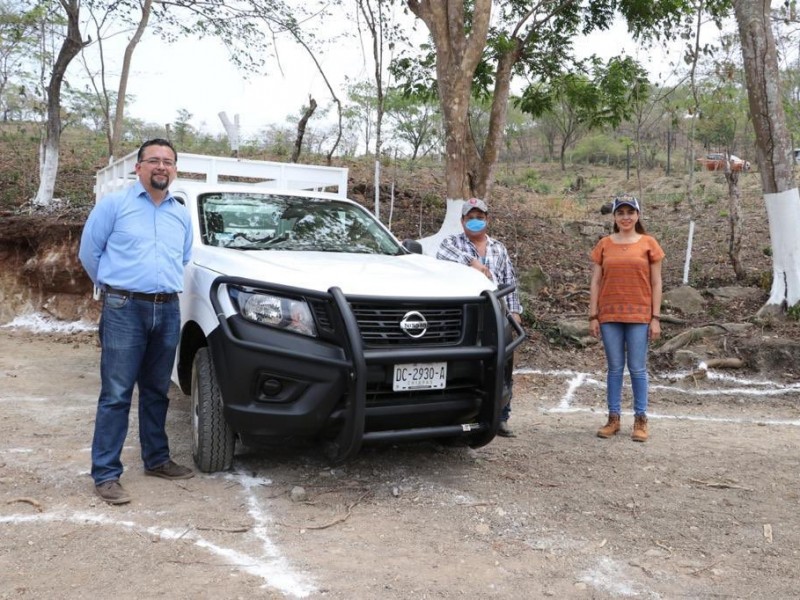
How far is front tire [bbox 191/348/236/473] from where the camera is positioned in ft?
12.5

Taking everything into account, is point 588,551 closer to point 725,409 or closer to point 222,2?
point 725,409

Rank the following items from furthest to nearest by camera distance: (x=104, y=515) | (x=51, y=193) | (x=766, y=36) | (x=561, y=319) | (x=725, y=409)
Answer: (x=51, y=193), (x=561, y=319), (x=766, y=36), (x=725, y=409), (x=104, y=515)

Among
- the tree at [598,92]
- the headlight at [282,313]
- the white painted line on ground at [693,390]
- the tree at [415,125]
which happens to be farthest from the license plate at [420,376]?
the tree at [415,125]

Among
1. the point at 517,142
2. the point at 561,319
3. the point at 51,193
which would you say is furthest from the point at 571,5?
the point at 517,142

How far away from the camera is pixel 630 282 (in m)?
4.80

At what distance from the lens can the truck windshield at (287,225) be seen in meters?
4.53

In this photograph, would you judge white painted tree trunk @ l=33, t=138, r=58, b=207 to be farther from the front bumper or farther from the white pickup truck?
the front bumper

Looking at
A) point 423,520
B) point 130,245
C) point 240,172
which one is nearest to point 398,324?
point 423,520

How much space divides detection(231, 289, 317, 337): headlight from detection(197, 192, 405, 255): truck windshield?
0.93 metres

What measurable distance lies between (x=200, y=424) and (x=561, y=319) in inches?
211

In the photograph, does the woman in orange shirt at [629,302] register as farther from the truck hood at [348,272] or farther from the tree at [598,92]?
the tree at [598,92]

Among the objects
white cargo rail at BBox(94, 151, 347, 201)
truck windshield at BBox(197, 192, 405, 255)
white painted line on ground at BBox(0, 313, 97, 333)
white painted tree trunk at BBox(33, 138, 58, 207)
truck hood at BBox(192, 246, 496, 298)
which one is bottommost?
white painted line on ground at BBox(0, 313, 97, 333)

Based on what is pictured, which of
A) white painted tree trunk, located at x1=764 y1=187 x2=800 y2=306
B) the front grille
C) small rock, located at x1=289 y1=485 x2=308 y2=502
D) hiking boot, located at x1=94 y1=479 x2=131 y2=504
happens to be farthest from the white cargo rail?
white painted tree trunk, located at x1=764 y1=187 x2=800 y2=306

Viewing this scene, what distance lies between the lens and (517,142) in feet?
151
